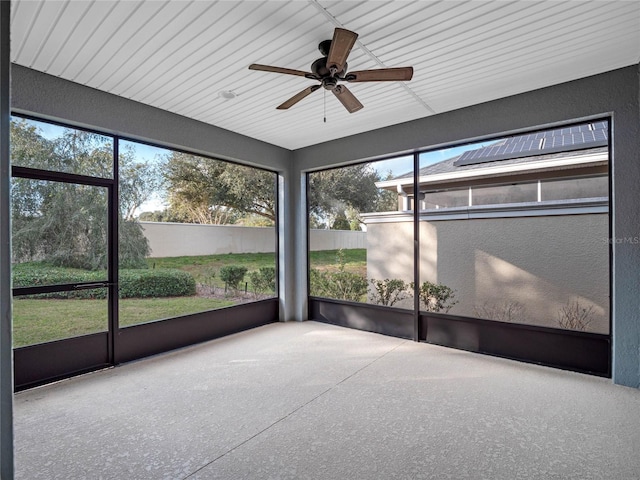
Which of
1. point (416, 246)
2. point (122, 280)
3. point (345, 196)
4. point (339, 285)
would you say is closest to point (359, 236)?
point (345, 196)

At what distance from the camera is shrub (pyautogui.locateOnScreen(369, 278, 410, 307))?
15.1ft

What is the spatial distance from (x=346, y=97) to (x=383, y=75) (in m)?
0.46

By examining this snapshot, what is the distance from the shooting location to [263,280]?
5312 mm

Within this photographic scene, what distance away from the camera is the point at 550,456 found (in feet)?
6.56

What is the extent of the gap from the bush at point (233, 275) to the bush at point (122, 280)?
478mm

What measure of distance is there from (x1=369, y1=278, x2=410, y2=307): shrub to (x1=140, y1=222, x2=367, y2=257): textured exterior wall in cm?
62

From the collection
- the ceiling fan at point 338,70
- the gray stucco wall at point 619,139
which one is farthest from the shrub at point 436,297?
the ceiling fan at point 338,70

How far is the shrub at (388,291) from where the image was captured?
4.60 m

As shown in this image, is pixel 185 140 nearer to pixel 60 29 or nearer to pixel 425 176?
pixel 60 29

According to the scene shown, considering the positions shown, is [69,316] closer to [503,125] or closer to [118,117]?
[118,117]

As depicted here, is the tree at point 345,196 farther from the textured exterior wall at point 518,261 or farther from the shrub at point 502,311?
the shrub at point 502,311

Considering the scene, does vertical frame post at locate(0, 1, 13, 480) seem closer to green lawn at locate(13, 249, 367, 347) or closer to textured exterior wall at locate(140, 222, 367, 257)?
green lawn at locate(13, 249, 367, 347)

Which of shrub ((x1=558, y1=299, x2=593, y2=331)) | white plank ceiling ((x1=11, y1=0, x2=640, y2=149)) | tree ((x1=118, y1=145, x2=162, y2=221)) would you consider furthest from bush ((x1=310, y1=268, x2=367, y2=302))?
tree ((x1=118, y1=145, x2=162, y2=221))

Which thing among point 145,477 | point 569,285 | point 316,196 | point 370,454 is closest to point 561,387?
point 569,285
